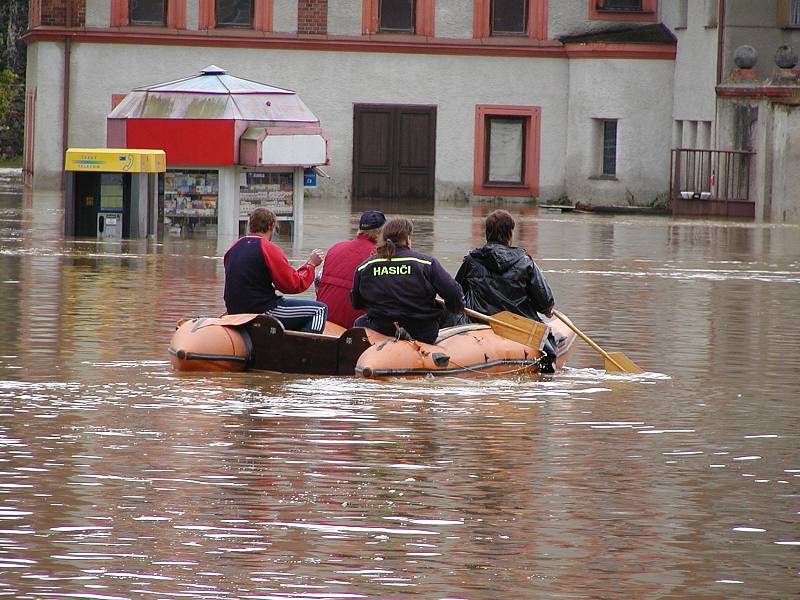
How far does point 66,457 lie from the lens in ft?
33.1

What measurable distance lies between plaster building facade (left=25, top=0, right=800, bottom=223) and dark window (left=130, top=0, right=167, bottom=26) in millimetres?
32

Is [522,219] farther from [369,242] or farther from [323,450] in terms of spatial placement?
[323,450]

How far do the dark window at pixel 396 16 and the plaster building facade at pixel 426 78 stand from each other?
23 mm

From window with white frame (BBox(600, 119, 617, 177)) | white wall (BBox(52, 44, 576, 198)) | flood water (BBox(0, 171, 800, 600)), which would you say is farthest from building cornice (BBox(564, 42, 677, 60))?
flood water (BBox(0, 171, 800, 600))

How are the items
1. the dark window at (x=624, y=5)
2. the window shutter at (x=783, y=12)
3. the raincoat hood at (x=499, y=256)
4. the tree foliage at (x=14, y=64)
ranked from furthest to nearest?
the tree foliage at (x=14, y=64)
the dark window at (x=624, y=5)
the window shutter at (x=783, y=12)
the raincoat hood at (x=499, y=256)

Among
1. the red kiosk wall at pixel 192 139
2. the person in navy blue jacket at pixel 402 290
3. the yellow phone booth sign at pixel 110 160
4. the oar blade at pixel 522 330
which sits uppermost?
the red kiosk wall at pixel 192 139

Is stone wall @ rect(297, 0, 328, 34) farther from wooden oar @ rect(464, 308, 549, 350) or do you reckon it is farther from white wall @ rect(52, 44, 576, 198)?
wooden oar @ rect(464, 308, 549, 350)

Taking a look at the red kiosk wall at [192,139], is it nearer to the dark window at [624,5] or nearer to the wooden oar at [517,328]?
the wooden oar at [517,328]

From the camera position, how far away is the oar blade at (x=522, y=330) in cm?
1405

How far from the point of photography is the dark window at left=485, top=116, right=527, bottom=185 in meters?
45.7

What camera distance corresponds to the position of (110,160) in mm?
27750

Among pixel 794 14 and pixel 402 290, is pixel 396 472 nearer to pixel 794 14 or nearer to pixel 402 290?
pixel 402 290

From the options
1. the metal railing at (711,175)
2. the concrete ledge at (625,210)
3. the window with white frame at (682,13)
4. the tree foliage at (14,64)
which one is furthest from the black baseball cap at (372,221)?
the tree foliage at (14,64)

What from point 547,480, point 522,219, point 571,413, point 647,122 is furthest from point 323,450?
point 647,122
